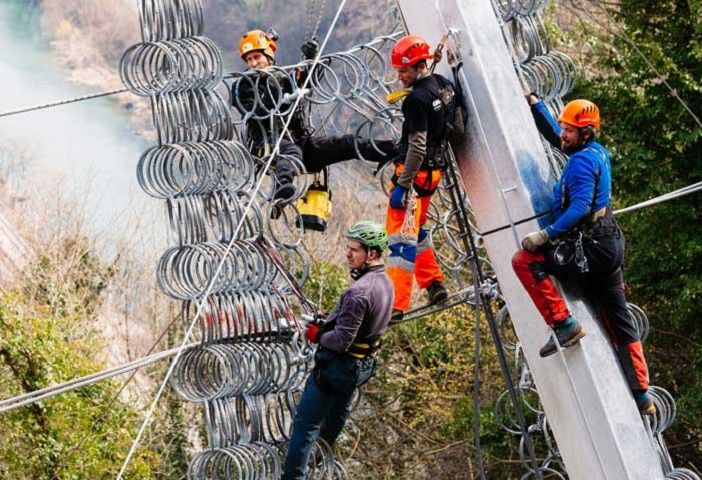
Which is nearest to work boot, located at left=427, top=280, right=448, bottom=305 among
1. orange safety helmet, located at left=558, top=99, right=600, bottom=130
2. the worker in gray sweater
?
the worker in gray sweater

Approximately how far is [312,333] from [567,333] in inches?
61.3

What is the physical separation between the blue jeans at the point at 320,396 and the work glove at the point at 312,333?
13 centimetres

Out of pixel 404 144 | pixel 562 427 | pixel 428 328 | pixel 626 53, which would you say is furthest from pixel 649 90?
pixel 562 427

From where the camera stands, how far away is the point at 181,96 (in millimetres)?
10352

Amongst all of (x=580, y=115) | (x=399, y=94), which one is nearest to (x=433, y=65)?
(x=399, y=94)

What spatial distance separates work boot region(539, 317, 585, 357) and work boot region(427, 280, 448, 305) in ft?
6.89

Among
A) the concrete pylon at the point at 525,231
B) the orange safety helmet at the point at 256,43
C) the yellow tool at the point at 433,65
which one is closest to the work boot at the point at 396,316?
the concrete pylon at the point at 525,231

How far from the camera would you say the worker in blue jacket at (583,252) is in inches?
334

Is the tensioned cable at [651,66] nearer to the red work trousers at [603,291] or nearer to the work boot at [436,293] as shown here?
the work boot at [436,293]

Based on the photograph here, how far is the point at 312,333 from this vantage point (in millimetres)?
9109

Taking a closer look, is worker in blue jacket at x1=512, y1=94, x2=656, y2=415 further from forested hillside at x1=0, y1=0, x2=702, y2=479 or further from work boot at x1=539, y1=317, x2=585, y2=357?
forested hillside at x1=0, y1=0, x2=702, y2=479

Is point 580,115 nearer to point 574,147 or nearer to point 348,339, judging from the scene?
point 574,147

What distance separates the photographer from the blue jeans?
918 centimetres

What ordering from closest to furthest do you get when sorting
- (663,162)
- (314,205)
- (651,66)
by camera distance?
(314,205) < (651,66) < (663,162)
